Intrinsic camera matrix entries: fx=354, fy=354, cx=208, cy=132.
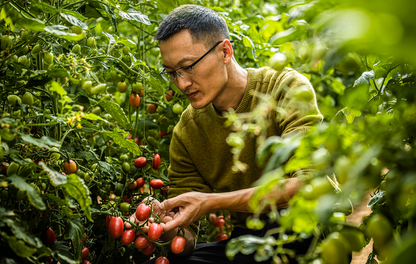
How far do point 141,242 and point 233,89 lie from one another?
2.31 feet

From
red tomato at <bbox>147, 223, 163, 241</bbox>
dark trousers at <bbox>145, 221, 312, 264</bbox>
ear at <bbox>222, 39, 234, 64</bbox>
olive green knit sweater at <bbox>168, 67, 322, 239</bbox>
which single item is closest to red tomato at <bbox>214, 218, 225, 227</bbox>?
olive green knit sweater at <bbox>168, 67, 322, 239</bbox>

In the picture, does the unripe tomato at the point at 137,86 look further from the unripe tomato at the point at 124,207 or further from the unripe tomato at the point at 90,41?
the unripe tomato at the point at 124,207

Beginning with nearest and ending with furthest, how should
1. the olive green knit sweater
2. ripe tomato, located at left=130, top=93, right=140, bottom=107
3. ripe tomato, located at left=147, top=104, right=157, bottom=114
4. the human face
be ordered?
the human face, the olive green knit sweater, ripe tomato, located at left=130, top=93, right=140, bottom=107, ripe tomato, located at left=147, top=104, right=157, bottom=114

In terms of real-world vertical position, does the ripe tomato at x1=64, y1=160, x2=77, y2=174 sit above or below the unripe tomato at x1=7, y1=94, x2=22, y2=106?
below

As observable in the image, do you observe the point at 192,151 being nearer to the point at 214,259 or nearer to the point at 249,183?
the point at 249,183

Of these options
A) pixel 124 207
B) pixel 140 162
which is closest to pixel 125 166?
pixel 140 162

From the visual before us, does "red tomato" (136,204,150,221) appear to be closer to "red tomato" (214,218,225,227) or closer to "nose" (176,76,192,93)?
"nose" (176,76,192,93)

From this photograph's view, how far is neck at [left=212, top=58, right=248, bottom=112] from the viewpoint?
147 cm

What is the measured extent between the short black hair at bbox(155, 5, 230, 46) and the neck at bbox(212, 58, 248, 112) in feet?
0.50

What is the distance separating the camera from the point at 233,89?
4.87ft

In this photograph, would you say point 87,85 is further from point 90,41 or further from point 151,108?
point 151,108

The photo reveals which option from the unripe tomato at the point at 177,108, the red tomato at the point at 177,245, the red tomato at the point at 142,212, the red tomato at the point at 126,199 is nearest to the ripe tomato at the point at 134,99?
the unripe tomato at the point at 177,108

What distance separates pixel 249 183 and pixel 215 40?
0.61 m

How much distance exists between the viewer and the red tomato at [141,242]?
1.20 meters
